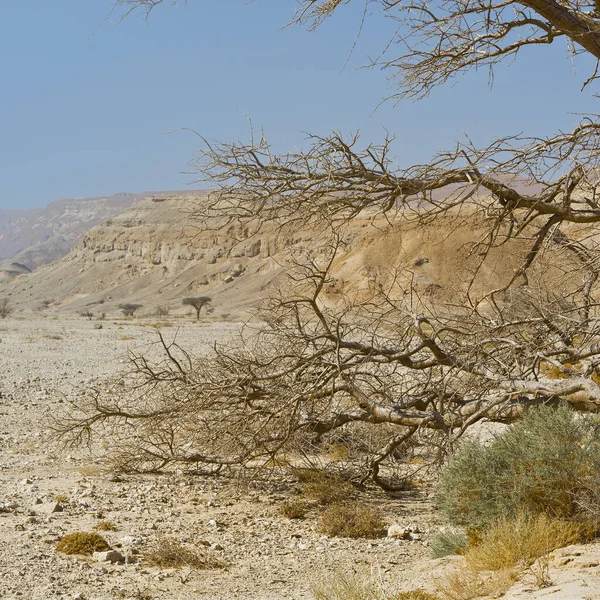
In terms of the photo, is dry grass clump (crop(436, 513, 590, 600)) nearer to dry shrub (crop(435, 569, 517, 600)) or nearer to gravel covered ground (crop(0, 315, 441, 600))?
dry shrub (crop(435, 569, 517, 600))

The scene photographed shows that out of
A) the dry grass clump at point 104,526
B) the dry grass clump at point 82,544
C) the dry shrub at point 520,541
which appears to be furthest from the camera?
the dry grass clump at point 104,526

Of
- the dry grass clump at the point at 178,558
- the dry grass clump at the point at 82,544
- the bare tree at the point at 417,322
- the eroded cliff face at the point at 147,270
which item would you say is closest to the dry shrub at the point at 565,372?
the bare tree at the point at 417,322

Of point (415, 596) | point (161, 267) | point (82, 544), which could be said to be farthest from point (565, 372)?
point (161, 267)

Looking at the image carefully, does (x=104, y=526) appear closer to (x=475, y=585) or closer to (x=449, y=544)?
(x=449, y=544)

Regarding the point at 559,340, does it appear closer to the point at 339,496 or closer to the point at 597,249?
the point at 597,249

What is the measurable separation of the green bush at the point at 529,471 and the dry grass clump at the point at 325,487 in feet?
5.79

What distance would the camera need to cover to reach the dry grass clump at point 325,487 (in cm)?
805

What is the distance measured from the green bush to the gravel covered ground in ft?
1.99

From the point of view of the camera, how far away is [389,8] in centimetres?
558

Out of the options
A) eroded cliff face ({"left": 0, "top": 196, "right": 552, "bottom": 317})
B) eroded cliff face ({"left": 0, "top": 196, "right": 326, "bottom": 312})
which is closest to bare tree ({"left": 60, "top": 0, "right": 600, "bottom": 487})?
eroded cliff face ({"left": 0, "top": 196, "right": 552, "bottom": 317})

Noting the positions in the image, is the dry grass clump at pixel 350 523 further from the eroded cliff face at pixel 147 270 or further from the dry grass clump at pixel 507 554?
the eroded cliff face at pixel 147 270

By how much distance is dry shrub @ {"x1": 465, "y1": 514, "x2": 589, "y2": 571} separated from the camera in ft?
17.0

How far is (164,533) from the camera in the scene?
22.7ft

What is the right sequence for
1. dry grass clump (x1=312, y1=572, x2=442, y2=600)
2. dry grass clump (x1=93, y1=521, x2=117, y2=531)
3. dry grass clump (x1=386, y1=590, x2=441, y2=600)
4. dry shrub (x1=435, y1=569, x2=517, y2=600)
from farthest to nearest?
dry grass clump (x1=93, y1=521, x2=117, y2=531) → dry shrub (x1=435, y1=569, x2=517, y2=600) → dry grass clump (x1=386, y1=590, x2=441, y2=600) → dry grass clump (x1=312, y1=572, x2=442, y2=600)
